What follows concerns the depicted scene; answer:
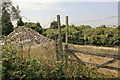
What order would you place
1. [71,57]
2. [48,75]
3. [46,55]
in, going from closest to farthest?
[48,75] → [46,55] → [71,57]

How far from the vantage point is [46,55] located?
155 inches

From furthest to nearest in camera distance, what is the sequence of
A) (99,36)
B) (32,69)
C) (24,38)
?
(99,36) → (24,38) → (32,69)

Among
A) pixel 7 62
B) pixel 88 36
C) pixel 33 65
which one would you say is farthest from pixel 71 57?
pixel 88 36

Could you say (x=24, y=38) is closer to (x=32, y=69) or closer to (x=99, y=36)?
(x=32, y=69)

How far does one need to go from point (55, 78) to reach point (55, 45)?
107cm

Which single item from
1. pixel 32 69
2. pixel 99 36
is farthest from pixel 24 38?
pixel 99 36

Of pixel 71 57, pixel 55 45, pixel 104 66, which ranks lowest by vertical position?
pixel 104 66

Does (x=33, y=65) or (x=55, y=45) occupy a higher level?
(x=55, y=45)

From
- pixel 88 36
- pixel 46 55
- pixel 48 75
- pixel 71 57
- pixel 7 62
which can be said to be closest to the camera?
pixel 7 62

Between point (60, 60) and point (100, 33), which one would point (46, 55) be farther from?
point (100, 33)

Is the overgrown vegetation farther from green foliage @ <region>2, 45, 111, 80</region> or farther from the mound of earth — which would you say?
green foliage @ <region>2, 45, 111, 80</region>

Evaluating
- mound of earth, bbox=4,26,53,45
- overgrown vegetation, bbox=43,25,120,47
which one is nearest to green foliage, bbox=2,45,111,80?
mound of earth, bbox=4,26,53,45

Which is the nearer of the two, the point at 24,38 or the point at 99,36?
the point at 24,38

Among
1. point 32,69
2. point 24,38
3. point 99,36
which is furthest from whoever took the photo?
point 99,36
